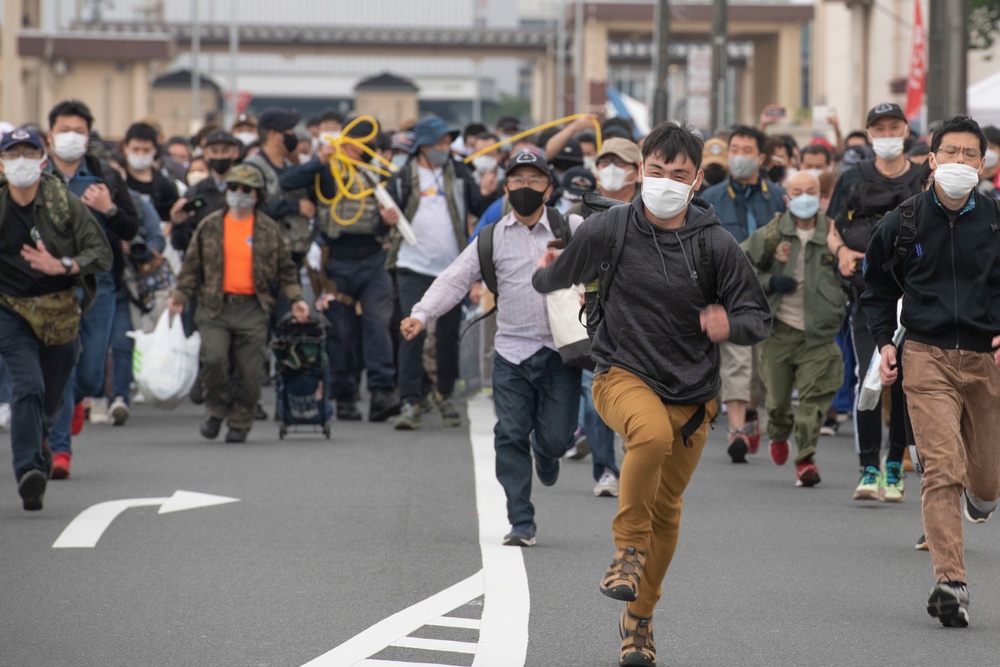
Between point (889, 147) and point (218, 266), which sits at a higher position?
point (889, 147)

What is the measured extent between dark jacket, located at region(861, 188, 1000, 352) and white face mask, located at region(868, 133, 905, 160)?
297 centimetres

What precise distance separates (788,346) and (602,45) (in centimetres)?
6010

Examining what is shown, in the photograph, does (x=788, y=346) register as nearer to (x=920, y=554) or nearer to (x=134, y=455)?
(x=920, y=554)

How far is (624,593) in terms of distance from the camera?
6297mm

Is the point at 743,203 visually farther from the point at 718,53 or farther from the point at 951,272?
the point at 718,53

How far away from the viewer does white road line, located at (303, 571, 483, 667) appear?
655cm

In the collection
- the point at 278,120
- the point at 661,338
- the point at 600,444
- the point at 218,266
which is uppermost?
the point at 278,120

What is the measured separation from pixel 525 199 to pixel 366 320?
18.7 ft

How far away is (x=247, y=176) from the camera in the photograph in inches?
526

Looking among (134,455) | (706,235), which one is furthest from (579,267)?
(134,455)

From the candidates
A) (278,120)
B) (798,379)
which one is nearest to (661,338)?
(798,379)


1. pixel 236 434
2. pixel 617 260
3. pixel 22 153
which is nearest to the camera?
pixel 617 260

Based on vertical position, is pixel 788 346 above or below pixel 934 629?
above

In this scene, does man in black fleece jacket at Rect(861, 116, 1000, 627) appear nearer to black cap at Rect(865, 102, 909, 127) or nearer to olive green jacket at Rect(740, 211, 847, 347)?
black cap at Rect(865, 102, 909, 127)
